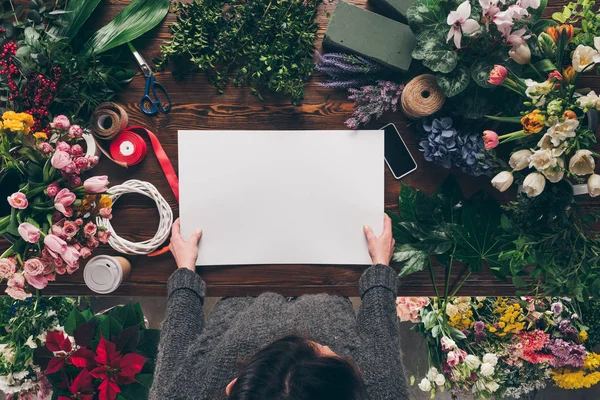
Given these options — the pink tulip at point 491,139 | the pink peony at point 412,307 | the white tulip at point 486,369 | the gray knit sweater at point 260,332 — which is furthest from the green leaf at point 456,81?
the white tulip at point 486,369

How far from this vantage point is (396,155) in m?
1.23

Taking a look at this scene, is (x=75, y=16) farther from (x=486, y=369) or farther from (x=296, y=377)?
(x=486, y=369)

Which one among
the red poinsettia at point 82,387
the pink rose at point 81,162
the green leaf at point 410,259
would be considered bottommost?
the red poinsettia at point 82,387

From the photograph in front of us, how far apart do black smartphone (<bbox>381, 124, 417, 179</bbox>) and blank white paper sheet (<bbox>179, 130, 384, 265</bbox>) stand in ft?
0.10

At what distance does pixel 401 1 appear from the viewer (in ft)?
3.75

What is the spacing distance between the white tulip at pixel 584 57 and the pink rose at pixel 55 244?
1226 mm

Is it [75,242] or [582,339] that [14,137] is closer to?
[75,242]

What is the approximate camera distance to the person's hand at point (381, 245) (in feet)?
3.92

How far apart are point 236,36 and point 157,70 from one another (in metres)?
0.25

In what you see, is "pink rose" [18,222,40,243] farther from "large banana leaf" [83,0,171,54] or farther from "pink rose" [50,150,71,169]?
"large banana leaf" [83,0,171,54]

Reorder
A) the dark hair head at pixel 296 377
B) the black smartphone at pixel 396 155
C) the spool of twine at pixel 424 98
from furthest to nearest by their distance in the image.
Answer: the black smartphone at pixel 396 155
the spool of twine at pixel 424 98
the dark hair head at pixel 296 377

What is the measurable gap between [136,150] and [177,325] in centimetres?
50

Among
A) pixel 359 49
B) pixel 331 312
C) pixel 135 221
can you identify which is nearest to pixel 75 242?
pixel 135 221

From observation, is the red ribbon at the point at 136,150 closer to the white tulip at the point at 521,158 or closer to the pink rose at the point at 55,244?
the pink rose at the point at 55,244
